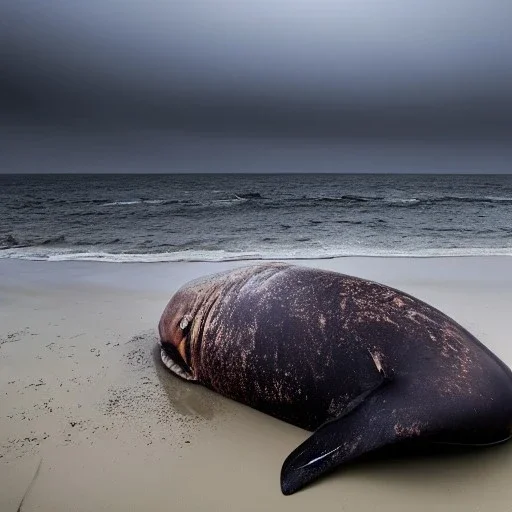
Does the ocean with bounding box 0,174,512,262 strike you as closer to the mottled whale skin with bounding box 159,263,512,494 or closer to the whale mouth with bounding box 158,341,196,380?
the whale mouth with bounding box 158,341,196,380

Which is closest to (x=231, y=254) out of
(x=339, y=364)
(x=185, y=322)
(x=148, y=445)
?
(x=185, y=322)

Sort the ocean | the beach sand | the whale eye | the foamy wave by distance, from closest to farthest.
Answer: the beach sand
the whale eye
the foamy wave
the ocean

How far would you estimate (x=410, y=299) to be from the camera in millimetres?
3033

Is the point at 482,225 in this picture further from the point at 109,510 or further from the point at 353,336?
the point at 109,510

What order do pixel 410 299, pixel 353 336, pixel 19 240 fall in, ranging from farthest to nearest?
pixel 19 240 < pixel 410 299 < pixel 353 336

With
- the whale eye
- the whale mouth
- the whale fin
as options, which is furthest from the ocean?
the whale fin

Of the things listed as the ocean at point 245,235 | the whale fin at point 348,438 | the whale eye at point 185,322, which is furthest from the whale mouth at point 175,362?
the ocean at point 245,235

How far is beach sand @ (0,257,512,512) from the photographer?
235 centimetres

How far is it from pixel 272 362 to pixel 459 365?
108 cm

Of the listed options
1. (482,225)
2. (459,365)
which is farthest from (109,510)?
(482,225)

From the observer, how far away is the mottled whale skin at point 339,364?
94.4 inches

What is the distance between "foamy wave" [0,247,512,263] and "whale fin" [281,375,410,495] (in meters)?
7.00

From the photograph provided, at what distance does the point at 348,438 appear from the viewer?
2367 millimetres

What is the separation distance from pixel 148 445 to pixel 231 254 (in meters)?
7.97
